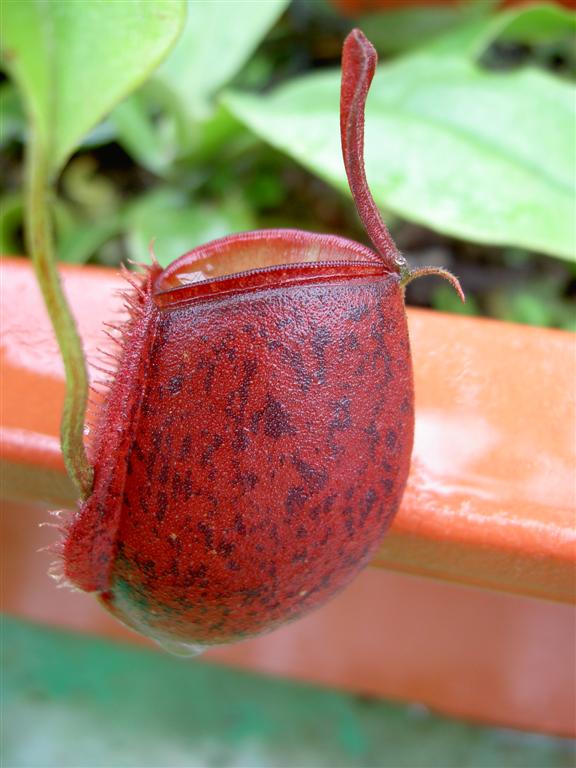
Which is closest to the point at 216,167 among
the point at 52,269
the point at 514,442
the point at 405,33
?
the point at 405,33

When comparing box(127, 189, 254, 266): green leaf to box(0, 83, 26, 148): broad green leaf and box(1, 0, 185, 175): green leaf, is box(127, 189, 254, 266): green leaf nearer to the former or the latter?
box(0, 83, 26, 148): broad green leaf

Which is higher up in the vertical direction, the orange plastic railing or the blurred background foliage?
the blurred background foliage

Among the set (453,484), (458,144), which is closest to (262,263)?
(453,484)

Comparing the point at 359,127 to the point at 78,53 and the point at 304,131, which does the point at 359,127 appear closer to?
the point at 78,53

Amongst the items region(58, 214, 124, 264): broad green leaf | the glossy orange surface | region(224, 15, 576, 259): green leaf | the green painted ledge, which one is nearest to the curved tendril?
region(224, 15, 576, 259): green leaf

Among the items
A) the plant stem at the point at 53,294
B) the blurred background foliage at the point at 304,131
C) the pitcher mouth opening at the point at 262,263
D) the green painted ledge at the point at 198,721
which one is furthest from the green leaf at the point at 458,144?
the green painted ledge at the point at 198,721

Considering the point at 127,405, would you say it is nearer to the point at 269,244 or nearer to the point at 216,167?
the point at 269,244

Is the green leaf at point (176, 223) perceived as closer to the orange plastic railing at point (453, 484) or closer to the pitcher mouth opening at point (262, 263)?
the orange plastic railing at point (453, 484)
